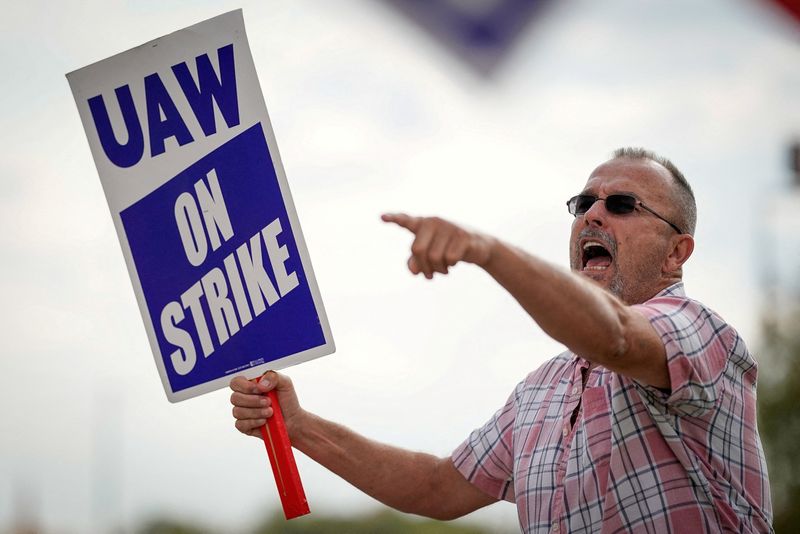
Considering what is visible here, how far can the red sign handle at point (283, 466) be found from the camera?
259cm

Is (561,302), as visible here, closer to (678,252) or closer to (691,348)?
(691,348)

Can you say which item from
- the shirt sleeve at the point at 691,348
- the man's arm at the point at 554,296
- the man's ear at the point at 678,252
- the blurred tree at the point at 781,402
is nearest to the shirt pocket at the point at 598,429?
the shirt sleeve at the point at 691,348

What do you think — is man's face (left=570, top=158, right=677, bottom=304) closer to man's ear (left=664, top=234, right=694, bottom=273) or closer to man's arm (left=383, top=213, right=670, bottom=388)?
man's ear (left=664, top=234, right=694, bottom=273)

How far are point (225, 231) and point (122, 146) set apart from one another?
399 mm

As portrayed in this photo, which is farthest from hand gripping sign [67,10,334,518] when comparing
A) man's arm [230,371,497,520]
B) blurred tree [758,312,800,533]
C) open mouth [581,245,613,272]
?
blurred tree [758,312,800,533]

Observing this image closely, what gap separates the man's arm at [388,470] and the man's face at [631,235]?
2.86ft

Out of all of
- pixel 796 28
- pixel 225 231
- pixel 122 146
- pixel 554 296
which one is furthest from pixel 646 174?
pixel 796 28

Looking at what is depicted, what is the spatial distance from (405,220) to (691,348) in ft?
3.09

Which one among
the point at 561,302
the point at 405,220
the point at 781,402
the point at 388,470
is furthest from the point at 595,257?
the point at 781,402

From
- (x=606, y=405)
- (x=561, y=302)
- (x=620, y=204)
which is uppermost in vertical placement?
(x=620, y=204)

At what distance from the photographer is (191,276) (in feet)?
8.83

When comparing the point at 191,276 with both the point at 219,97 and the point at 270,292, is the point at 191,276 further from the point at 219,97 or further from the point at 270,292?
the point at 219,97

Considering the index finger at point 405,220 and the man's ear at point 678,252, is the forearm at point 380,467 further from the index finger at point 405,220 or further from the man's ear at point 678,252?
the index finger at point 405,220

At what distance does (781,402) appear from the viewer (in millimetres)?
19609
